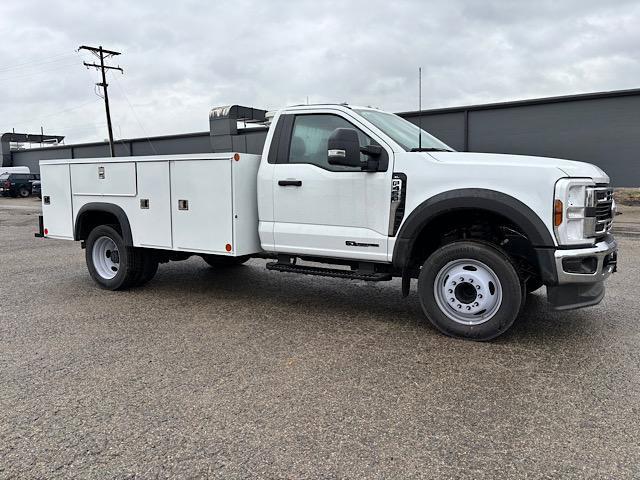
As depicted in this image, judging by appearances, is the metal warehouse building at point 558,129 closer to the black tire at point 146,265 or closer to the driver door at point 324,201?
the black tire at point 146,265

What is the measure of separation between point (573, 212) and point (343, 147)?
206cm

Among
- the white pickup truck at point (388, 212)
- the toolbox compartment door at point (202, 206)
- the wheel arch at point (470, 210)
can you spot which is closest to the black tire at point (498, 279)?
the white pickup truck at point (388, 212)

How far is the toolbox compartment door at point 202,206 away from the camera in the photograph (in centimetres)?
589

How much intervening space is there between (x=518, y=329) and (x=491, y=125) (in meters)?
15.7

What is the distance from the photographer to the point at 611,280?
7539mm

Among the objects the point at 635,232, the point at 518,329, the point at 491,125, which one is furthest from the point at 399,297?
the point at 491,125

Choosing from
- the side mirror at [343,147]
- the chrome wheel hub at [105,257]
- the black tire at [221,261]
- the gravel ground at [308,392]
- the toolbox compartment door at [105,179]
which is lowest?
the gravel ground at [308,392]

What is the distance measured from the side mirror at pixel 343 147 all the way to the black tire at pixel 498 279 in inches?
47.8

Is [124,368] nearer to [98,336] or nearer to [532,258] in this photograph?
[98,336]

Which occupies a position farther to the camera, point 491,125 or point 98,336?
point 491,125

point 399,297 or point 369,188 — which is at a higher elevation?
point 369,188

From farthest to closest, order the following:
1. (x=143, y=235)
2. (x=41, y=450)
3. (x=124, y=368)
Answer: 1. (x=143, y=235)
2. (x=124, y=368)
3. (x=41, y=450)

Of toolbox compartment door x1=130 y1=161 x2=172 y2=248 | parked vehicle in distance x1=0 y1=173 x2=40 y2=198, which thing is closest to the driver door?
toolbox compartment door x1=130 y1=161 x2=172 y2=248

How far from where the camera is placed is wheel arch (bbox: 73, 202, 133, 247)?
6793mm
